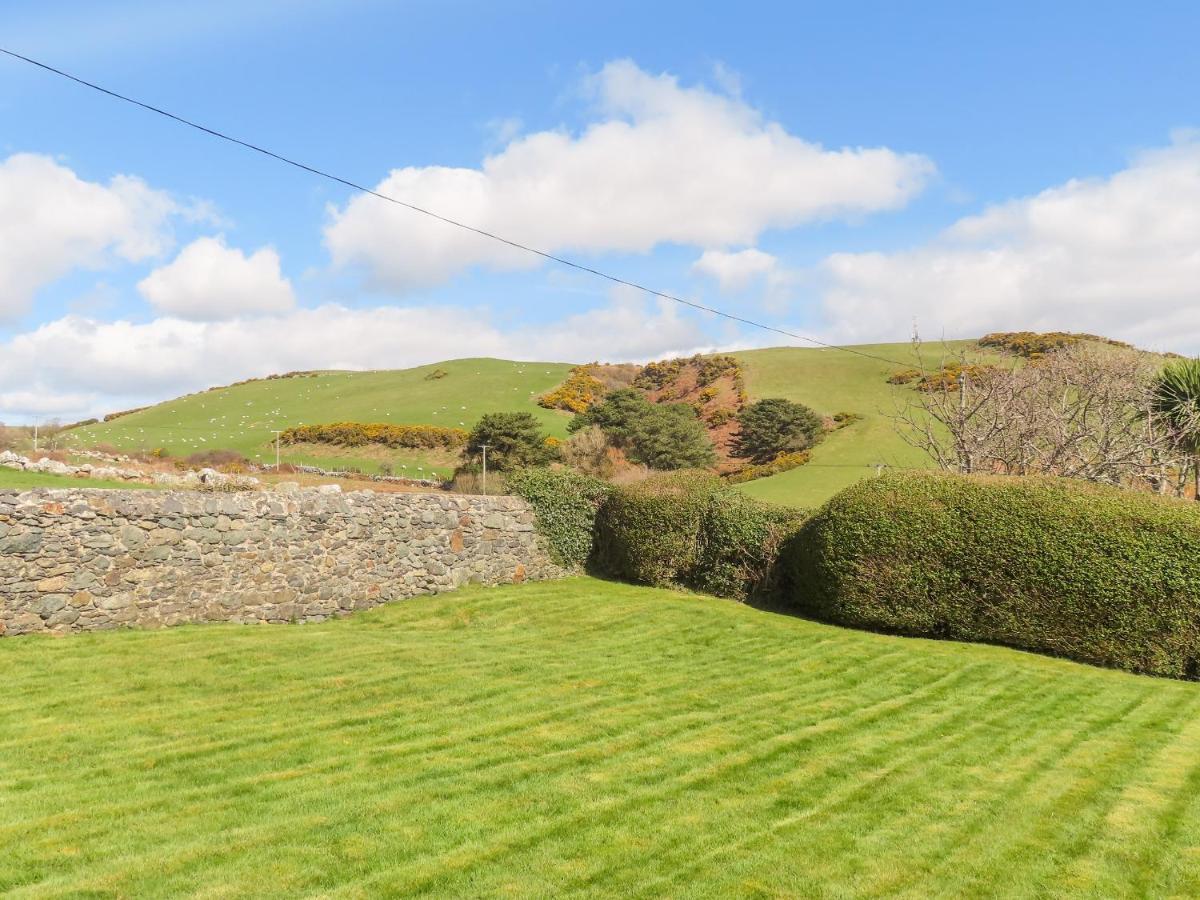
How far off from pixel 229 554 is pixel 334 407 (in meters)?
73.1

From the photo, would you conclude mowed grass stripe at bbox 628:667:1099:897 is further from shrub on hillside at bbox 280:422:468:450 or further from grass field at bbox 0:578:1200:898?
shrub on hillside at bbox 280:422:468:450

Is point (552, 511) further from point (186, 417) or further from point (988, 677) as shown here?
point (186, 417)

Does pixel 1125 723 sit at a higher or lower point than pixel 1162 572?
lower

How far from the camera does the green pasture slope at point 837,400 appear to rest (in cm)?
4762

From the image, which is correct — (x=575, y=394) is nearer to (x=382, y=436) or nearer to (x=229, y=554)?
(x=382, y=436)

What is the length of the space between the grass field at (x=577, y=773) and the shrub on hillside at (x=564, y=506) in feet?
26.6

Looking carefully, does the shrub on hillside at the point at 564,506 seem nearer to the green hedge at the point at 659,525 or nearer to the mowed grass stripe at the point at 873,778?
the green hedge at the point at 659,525

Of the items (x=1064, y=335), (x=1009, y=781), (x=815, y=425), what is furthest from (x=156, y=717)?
(x=1064, y=335)

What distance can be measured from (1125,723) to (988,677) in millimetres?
2198

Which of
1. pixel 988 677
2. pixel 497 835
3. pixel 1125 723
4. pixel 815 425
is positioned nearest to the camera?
pixel 497 835

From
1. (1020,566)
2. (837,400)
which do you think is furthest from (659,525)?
(837,400)

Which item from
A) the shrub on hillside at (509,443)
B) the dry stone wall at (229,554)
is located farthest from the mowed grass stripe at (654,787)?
the shrub on hillside at (509,443)

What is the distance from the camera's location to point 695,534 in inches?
736

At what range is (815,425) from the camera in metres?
61.1
